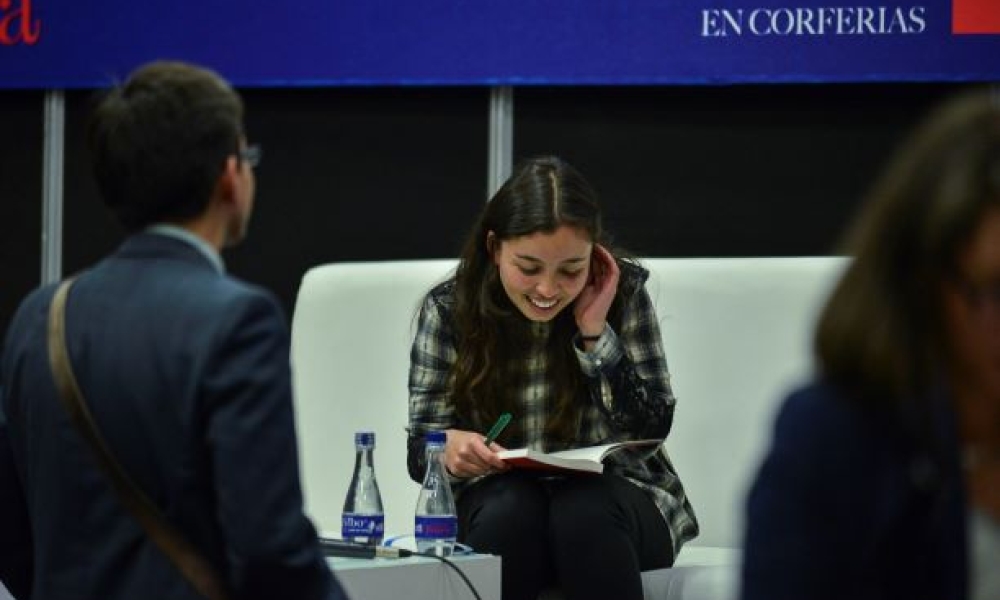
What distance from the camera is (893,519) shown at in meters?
1.15

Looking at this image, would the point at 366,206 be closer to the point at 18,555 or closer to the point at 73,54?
the point at 73,54

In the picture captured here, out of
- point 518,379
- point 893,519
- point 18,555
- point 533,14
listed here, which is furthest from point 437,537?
point 893,519

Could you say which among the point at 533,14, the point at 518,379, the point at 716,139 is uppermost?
the point at 533,14

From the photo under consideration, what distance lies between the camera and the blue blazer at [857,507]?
3.76 ft

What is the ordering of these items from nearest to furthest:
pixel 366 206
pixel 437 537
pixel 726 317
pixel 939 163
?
pixel 939 163 < pixel 437 537 < pixel 726 317 < pixel 366 206

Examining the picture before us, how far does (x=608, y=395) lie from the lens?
357 cm

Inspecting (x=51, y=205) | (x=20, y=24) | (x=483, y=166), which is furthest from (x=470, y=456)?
(x=20, y=24)

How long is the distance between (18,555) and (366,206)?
2633 mm

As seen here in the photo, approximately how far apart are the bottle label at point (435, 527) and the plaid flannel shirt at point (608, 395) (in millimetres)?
388

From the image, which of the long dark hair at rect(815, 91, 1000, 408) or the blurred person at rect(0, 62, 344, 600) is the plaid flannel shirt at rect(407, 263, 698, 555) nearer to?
the blurred person at rect(0, 62, 344, 600)

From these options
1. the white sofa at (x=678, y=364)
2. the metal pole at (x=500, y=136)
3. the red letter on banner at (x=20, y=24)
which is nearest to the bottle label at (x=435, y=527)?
the white sofa at (x=678, y=364)

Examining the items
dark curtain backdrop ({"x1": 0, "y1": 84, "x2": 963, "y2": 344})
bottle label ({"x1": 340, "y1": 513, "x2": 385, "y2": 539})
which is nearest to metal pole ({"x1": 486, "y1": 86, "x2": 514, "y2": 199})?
dark curtain backdrop ({"x1": 0, "y1": 84, "x2": 963, "y2": 344})

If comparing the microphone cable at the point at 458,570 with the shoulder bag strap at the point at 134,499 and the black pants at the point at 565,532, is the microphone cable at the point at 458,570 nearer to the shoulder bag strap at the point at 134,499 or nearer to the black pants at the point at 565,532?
the black pants at the point at 565,532

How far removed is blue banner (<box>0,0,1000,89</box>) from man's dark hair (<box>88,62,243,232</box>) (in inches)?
100
